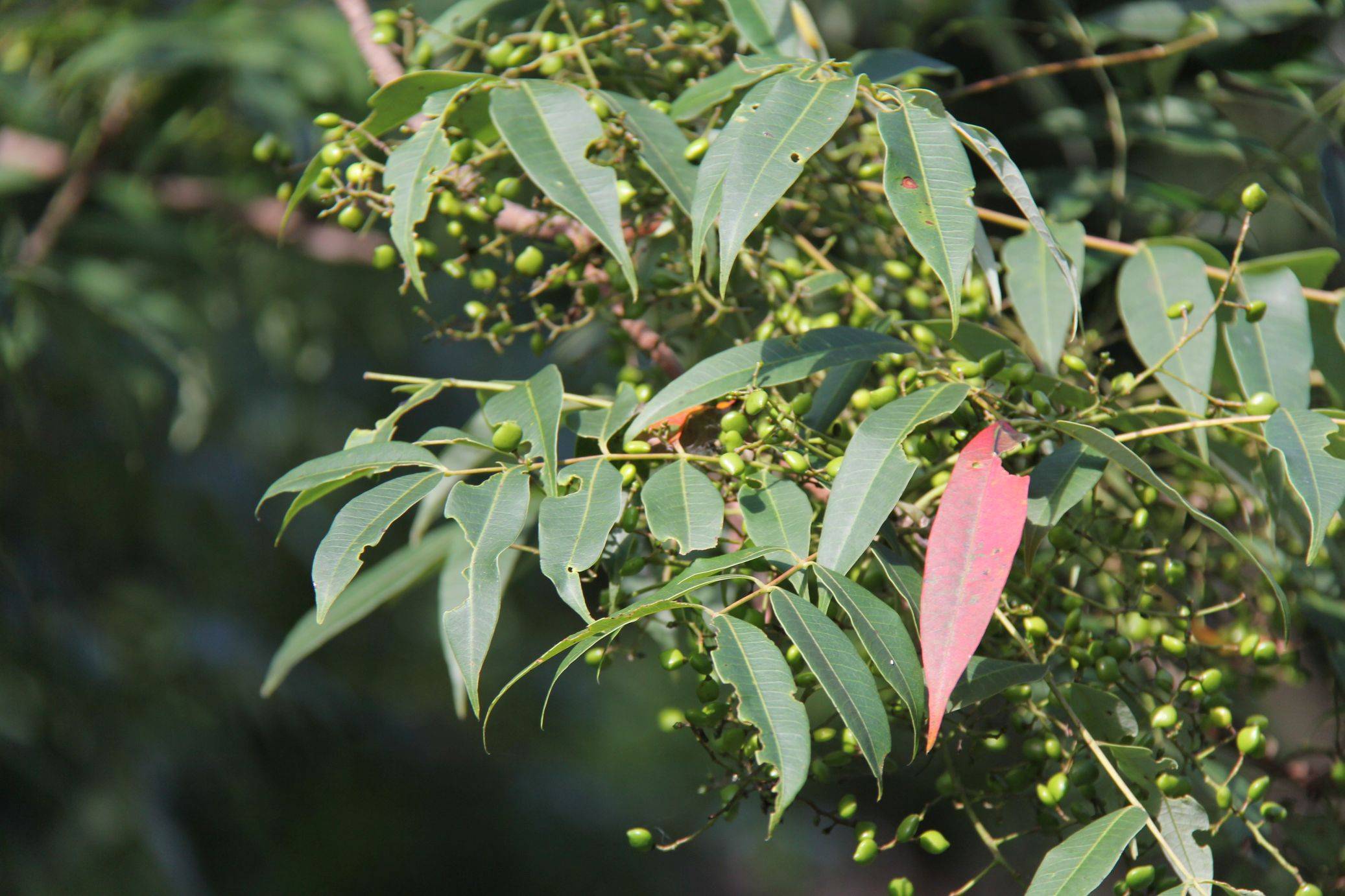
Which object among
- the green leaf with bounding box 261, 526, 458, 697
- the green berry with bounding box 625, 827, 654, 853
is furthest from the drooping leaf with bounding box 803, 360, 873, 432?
the green leaf with bounding box 261, 526, 458, 697

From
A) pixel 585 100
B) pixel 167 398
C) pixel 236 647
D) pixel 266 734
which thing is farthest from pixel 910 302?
pixel 266 734

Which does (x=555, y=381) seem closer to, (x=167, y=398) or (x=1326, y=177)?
(x=1326, y=177)

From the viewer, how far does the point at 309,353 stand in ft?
7.39

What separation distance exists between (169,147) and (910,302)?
1507 millimetres

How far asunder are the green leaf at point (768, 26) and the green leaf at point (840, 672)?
45 centimetres

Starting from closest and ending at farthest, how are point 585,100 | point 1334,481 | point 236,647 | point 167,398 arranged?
point 1334,481 < point 585,100 < point 167,398 < point 236,647

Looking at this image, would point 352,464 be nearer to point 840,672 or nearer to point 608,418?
point 608,418

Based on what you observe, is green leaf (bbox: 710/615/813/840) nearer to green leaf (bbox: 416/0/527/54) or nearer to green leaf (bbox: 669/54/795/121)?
green leaf (bbox: 669/54/795/121)

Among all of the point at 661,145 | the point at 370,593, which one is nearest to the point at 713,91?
the point at 661,145

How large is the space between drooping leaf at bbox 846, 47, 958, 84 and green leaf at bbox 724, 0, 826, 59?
4cm

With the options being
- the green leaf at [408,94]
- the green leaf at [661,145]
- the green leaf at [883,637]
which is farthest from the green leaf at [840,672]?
the green leaf at [408,94]

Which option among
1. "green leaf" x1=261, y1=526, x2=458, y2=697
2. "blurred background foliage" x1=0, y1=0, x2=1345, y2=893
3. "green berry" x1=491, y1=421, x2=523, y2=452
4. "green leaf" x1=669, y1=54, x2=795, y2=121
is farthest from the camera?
"blurred background foliage" x1=0, y1=0, x2=1345, y2=893

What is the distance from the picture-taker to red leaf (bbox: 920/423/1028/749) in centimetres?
46

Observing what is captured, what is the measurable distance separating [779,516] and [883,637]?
0.08 metres
